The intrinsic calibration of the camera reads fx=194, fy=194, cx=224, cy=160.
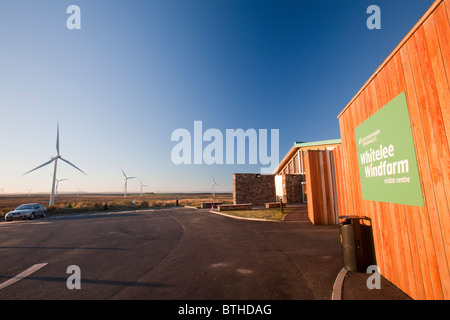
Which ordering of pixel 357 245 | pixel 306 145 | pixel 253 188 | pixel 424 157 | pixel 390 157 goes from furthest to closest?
1. pixel 306 145
2. pixel 253 188
3. pixel 357 245
4. pixel 390 157
5. pixel 424 157

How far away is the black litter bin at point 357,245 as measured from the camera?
466 cm

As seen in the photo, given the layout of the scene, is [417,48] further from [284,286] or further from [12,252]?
[12,252]

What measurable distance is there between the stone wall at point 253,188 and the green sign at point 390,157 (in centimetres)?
1914

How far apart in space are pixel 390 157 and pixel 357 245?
229 cm

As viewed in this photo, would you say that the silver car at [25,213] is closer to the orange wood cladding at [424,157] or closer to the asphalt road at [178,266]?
the asphalt road at [178,266]

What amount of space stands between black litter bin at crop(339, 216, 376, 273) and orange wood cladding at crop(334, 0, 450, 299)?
1.14 feet

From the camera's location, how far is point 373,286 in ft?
13.0

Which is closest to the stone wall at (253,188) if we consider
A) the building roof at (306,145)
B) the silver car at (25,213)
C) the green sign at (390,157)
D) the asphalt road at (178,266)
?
the building roof at (306,145)

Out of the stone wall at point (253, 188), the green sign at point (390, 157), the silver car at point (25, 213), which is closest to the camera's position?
the green sign at point (390, 157)

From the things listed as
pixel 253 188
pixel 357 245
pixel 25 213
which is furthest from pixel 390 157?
pixel 25 213

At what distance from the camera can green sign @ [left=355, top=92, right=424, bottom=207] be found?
11.2 feet

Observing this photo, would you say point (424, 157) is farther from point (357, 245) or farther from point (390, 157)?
point (357, 245)

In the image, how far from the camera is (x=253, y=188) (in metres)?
24.6

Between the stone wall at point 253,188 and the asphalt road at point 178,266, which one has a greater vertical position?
the stone wall at point 253,188
